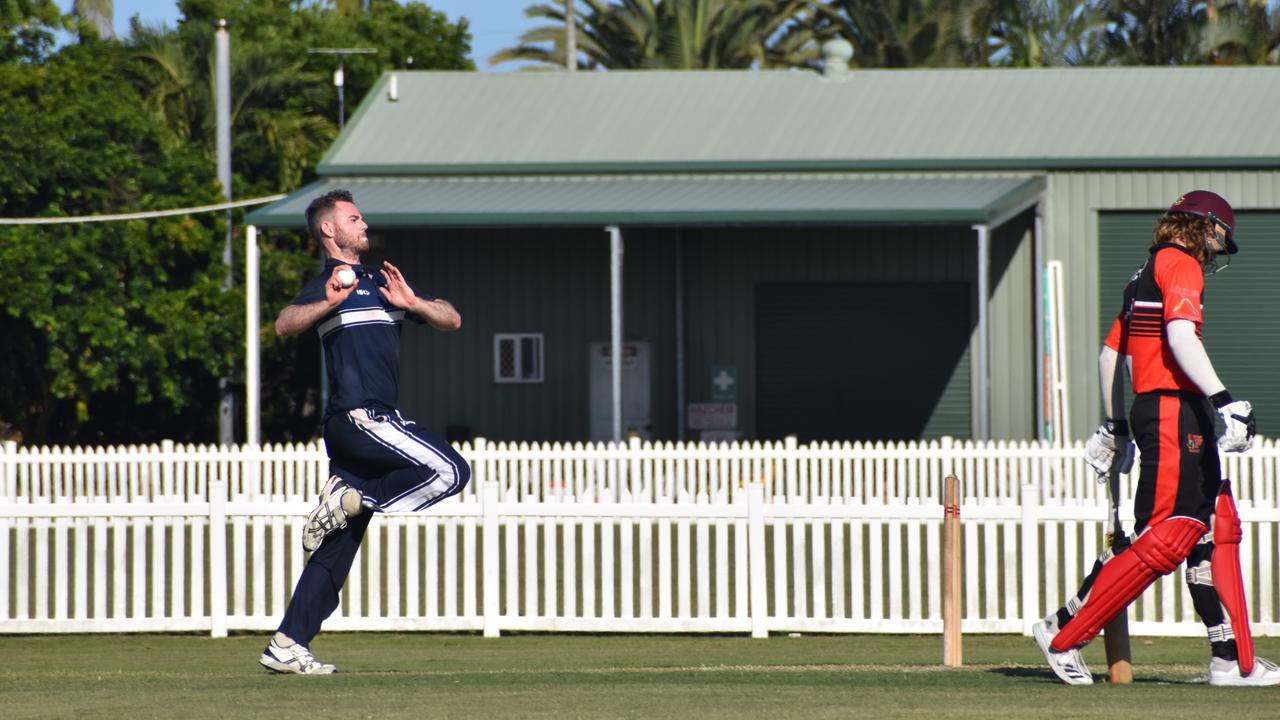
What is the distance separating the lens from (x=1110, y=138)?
83.8 ft

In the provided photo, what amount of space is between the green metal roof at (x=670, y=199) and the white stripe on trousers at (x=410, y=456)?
15951mm

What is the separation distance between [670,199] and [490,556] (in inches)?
551

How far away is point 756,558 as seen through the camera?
10.5 m

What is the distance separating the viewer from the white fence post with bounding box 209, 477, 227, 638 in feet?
34.7

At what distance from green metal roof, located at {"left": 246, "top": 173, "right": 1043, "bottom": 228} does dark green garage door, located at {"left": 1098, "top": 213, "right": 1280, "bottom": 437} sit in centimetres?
160

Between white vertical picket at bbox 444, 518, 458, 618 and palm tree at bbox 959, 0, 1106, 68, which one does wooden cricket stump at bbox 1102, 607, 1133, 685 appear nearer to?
white vertical picket at bbox 444, 518, 458, 618

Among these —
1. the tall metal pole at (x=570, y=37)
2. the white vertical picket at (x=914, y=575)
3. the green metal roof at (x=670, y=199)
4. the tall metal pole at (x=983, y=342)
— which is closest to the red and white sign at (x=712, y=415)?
the green metal roof at (x=670, y=199)

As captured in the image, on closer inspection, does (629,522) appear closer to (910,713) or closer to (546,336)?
(910,713)

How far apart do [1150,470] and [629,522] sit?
4.36m

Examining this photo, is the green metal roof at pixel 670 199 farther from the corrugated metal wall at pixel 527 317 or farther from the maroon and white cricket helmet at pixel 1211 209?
the maroon and white cricket helmet at pixel 1211 209

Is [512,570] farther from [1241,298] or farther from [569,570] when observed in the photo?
[1241,298]

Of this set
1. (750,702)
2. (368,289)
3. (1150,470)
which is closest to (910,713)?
(750,702)

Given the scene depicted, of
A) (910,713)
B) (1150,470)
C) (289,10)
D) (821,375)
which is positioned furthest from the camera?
(289,10)

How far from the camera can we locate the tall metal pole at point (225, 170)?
27.4m
